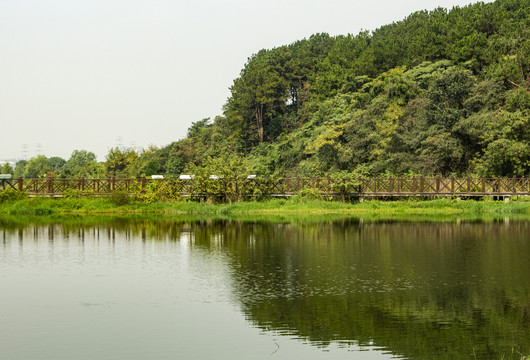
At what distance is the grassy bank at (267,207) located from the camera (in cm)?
3900

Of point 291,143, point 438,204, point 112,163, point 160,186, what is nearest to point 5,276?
point 160,186

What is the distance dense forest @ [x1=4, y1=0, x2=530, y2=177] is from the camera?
44312 mm

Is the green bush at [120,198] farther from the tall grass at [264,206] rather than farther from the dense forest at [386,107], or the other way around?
the dense forest at [386,107]

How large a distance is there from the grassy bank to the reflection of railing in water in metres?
0.84

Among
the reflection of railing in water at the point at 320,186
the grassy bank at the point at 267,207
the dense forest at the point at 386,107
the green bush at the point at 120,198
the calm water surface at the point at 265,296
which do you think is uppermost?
the dense forest at the point at 386,107

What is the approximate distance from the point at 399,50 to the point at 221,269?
48554mm

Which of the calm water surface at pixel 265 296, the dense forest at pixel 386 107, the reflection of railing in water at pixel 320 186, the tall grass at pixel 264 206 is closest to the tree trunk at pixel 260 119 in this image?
the dense forest at pixel 386 107

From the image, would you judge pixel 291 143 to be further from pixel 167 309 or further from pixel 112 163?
pixel 167 309

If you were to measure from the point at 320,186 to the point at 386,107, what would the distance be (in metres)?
13.1

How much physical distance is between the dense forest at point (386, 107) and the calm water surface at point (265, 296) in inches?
720

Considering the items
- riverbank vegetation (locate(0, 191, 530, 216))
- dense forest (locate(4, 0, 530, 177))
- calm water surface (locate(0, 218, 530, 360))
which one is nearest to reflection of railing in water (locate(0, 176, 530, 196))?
riverbank vegetation (locate(0, 191, 530, 216))

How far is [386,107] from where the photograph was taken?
51406 mm

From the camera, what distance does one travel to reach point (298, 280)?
1784cm

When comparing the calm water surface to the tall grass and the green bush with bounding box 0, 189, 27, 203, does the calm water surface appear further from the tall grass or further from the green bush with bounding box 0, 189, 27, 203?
the green bush with bounding box 0, 189, 27, 203
